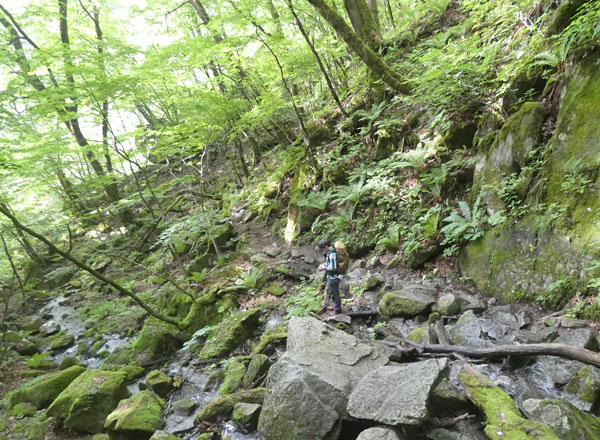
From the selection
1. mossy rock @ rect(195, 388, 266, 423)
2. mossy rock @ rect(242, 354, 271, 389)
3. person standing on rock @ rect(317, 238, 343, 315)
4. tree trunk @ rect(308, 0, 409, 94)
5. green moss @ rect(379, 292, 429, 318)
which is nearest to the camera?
mossy rock @ rect(195, 388, 266, 423)

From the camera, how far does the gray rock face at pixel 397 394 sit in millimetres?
2799

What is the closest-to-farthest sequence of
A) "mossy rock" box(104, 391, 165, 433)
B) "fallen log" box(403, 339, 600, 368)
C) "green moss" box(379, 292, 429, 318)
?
"fallen log" box(403, 339, 600, 368)
"mossy rock" box(104, 391, 165, 433)
"green moss" box(379, 292, 429, 318)

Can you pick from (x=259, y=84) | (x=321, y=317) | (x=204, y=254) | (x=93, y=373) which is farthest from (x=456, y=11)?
(x=93, y=373)

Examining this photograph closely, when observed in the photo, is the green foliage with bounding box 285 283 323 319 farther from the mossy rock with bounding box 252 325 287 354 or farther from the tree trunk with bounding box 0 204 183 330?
the tree trunk with bounding box 0 204 183 330

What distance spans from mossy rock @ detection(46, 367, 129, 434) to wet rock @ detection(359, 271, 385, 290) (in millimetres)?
5191

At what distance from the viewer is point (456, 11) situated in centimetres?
1023

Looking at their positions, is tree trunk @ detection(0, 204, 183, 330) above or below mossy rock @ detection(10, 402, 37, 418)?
above

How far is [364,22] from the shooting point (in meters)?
9.72

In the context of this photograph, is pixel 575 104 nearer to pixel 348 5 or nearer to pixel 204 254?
pixel 348 5

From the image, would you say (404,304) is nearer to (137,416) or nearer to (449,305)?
(449,305)

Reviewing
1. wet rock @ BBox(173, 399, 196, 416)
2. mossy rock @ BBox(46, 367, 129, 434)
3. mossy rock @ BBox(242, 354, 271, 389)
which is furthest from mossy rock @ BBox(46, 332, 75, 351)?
mossy rock @ BBox(242, 354, 271, 389)

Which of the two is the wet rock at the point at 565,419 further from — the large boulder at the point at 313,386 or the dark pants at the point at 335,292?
the dark pants at the point at 335,292

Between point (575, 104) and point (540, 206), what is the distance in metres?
1.59

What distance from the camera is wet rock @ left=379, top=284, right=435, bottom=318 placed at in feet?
17.1
